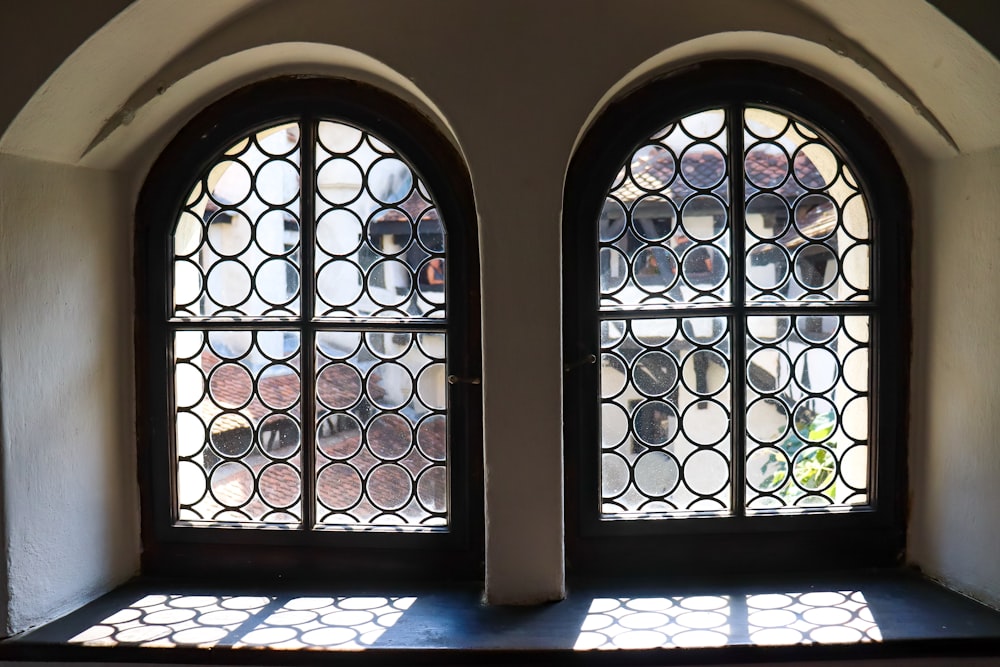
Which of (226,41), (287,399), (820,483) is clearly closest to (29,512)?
(287,399)

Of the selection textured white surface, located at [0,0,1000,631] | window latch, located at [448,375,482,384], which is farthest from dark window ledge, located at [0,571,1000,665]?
window latch, located at [448,375,482,384]

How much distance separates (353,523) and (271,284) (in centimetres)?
72

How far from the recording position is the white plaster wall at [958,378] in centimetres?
218

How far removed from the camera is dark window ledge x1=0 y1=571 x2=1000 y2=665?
2.04 meters

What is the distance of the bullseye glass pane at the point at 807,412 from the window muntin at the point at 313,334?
Answer: 0.88 metres

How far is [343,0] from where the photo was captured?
2.17 meters

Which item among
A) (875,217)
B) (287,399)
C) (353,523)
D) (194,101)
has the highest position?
(194,101)

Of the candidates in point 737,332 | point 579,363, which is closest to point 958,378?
point 737,332

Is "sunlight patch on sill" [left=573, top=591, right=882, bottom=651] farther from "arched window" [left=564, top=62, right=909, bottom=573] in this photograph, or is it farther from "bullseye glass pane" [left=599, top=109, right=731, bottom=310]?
"bullseye glass pane" [left=599, top=109, right=731, bottom=310]

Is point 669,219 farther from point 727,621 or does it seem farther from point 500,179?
point 727,621

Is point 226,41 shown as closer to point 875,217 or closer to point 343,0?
point 343,0

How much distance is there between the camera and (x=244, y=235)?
2418 millimetres

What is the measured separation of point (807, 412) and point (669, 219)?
67 centimetres

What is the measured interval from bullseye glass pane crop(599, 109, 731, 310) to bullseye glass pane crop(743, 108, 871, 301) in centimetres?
9
